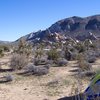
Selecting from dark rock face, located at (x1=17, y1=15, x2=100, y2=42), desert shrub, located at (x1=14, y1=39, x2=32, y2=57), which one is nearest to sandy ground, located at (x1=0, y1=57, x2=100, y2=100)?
desert shrub, located at (x1=14, y1=39, x2=32, y2=57)

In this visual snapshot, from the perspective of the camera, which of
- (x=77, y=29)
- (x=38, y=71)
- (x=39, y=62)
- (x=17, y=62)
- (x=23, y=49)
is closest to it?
(x=38, y=71)

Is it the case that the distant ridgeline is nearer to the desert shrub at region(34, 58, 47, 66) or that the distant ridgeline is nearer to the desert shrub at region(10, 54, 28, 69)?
the desert shrub at region(34, 58, 47, 66)

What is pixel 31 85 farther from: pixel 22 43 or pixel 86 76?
pixel 22 43

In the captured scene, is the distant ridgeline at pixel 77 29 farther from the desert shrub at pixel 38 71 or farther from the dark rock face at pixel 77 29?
the desert shrub at pixel 38 71

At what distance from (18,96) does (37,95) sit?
87 centimetres

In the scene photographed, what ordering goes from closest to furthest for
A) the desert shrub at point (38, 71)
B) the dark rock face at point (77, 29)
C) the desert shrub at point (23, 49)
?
the desert shrub at point (38, 71), the desert shrub at point (23, 49), the dark rock face at point (77, 29)

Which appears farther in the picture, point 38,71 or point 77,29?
point 77,29

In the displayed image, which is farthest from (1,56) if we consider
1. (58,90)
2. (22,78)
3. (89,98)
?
(89,98)

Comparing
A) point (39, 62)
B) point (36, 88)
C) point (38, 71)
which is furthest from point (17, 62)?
point (36, 88)

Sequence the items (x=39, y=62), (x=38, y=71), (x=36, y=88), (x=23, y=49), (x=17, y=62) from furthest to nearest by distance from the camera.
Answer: (x=23, y=49)
(x=39, y=62)
(x=17, y=62)
(x=38, y=71)
(x=36, y=88)

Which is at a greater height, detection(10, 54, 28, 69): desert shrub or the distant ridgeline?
the distant ridgeline

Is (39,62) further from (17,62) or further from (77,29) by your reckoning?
(77,29)

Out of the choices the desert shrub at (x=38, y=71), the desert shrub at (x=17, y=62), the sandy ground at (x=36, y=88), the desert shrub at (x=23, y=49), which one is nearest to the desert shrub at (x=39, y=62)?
the desert shrub at (x=17, y=62)

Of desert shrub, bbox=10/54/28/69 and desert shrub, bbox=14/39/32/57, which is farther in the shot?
desert shrub, bbox=14/39/32/57
